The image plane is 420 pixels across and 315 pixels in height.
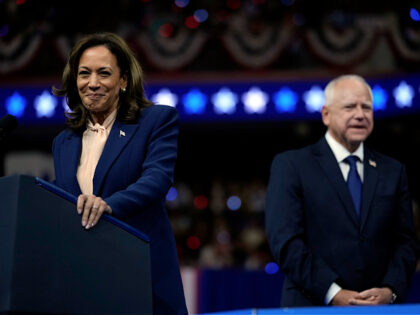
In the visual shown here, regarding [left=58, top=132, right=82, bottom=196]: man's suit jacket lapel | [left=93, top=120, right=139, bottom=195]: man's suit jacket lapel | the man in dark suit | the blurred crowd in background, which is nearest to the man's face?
the man in dark suit

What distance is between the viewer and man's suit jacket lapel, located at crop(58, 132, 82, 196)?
1.66m

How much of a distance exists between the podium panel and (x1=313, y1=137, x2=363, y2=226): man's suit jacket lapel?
3.57ft

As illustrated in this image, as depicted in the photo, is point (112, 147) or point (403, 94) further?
point (403, 94)

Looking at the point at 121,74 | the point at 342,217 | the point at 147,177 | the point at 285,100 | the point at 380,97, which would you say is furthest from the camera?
the point at 285,100

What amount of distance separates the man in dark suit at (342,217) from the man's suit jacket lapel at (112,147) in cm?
73

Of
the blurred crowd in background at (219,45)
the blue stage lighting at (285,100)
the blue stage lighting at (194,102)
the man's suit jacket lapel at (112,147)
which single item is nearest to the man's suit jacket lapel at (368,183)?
the man's suit jacket lapel at (112,147)

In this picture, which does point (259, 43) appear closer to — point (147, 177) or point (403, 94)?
point (403, 94)

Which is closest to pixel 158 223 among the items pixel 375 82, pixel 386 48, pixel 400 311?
pixel 400 311

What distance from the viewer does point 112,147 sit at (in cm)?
167

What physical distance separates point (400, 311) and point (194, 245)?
631cm

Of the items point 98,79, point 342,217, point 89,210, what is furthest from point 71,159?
point 342,217

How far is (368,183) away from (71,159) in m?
1.06

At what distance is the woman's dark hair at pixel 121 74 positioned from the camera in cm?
175

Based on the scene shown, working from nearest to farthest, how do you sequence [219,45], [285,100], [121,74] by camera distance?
1. [121,74]
2. [285,100]
3. [219,45]
